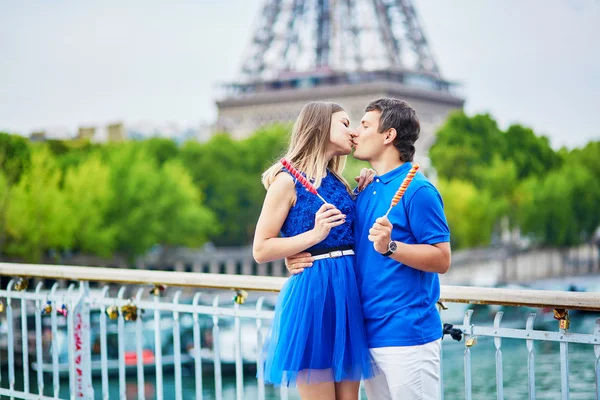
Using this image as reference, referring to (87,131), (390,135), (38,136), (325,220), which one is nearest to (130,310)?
(325,220)

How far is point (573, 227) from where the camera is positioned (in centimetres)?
5100

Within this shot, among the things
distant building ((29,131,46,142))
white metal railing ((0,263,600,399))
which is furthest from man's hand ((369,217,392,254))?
distant building ((29,131,46,142))

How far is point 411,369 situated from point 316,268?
0.54 m

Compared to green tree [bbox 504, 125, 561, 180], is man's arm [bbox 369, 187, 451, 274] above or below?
below

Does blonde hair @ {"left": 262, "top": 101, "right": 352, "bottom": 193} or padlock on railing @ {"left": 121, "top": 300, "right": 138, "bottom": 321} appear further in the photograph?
padlock on railing @ {"left": 121, "top": 300, "right": 138, "bottom": 321}

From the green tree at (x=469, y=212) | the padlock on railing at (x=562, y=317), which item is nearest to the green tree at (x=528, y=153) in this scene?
the green tree at (x=469, y=212)

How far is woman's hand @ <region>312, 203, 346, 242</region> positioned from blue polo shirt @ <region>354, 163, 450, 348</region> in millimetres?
170

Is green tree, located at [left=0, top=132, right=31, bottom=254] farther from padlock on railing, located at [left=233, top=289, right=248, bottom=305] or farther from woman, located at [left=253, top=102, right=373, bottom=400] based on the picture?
woman, located at [left=253, top=102, right=373, bottom=400]

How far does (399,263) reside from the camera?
3.77 m

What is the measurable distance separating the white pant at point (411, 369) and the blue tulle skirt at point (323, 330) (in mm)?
75

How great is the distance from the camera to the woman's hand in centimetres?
373

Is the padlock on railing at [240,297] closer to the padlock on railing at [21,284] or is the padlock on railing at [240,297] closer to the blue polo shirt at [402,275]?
the blue polo shirt at [402,275]

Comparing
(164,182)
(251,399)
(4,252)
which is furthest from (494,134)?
(251,399)

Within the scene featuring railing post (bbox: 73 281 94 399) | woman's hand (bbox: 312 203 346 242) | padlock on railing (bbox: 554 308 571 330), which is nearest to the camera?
woman's hand (bbox: 312 203 346 242)
